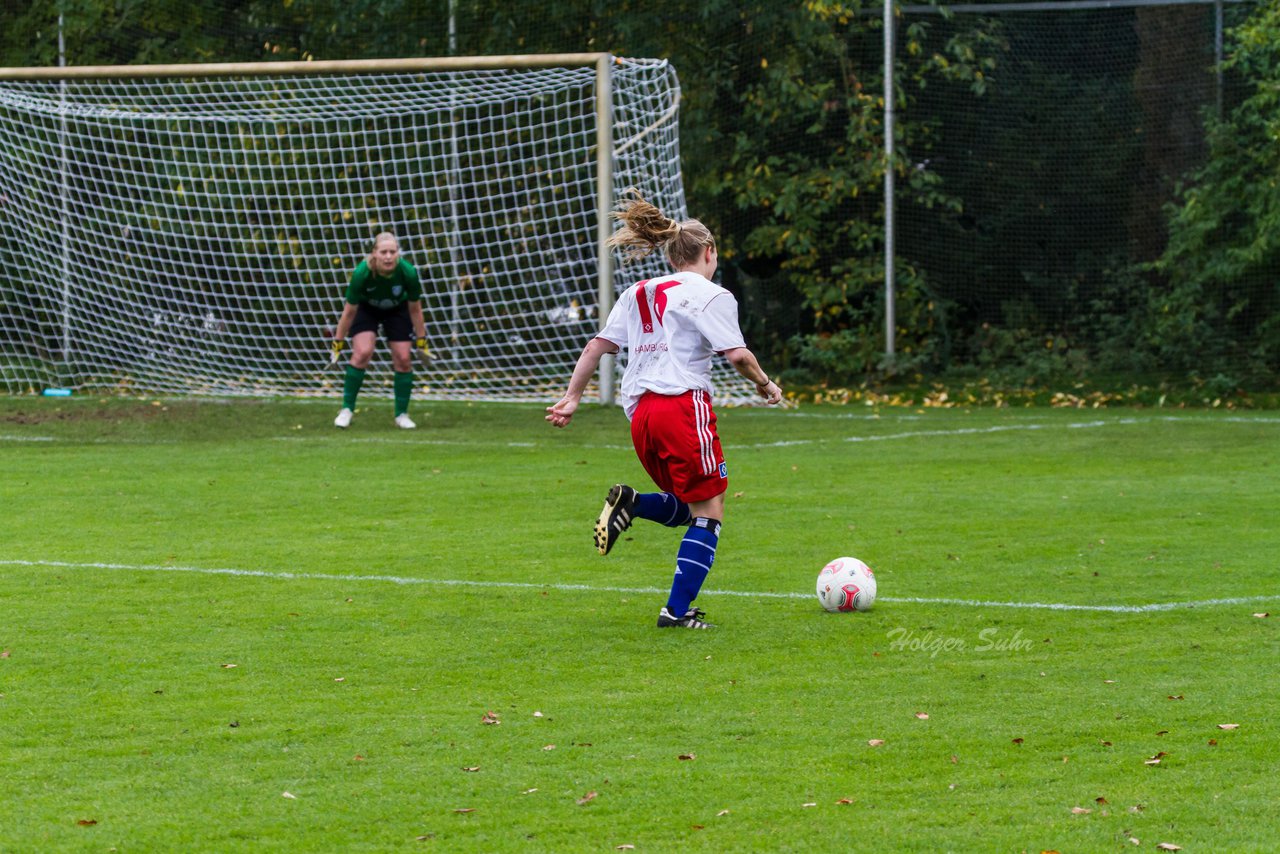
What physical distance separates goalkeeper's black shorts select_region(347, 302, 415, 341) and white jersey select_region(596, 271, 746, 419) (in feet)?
27.6

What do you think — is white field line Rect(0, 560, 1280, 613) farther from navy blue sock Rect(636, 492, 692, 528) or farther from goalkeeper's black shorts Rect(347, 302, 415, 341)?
goalkeeper's black shorts Rect(347, 302, 415, 341)

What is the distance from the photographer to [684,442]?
668 centimetres

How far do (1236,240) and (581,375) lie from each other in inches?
518

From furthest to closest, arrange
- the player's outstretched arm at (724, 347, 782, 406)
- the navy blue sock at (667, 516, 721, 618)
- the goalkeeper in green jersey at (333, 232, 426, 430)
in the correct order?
the goalkeeper in green jersey at (333, 232, 426, 430), the player's outstretched arm at (724, 347, 782, 406), the navy blue sock at (667, 516, 721, 618)

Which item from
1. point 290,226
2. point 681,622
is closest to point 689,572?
point 681,622

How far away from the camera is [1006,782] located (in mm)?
4453

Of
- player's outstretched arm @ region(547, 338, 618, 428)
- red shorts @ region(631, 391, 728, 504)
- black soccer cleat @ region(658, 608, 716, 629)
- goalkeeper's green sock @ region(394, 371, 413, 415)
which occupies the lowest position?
goalkeeper's green sock @ region(394, 371, 413, 415)

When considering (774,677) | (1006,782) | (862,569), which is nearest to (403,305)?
(862,569)

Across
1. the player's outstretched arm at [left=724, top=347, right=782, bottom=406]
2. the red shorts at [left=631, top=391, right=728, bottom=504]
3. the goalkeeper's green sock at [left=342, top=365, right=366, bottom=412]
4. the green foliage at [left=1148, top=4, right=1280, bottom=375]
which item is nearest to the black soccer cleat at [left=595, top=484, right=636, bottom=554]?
the red shorts at [left=631, top=391, right=728, bottom=504]

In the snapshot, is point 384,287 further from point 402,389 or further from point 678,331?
point 678,331

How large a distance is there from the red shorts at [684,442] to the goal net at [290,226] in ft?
36.9

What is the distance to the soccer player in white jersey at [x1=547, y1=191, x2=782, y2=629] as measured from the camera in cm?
667

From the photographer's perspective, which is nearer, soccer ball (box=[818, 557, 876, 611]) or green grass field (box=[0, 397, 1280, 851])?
green grass field (box=[0, 397, 1280, 851])

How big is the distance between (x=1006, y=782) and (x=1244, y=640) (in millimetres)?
2165
